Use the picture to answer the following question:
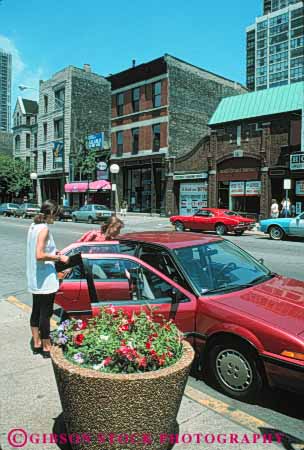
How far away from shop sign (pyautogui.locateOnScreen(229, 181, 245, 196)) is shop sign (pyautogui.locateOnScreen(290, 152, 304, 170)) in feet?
13.2

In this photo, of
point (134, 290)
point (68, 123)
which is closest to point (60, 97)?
point (68, 123)

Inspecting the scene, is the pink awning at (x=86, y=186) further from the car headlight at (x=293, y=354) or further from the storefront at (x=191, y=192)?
the car headlight at (x=293, y=354)

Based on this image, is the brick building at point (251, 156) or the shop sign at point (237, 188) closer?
Result: the brick building at point (251, 156)

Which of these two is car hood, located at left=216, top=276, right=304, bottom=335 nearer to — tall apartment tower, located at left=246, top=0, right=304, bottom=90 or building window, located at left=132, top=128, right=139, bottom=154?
building window, located at left=132, top=128, right=139, bottom=154

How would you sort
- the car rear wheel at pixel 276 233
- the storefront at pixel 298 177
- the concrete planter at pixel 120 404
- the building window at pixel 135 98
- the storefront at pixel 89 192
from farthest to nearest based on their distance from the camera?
the storefront at pixel 89 192
the building window at pixel 135 98
the storefront at pixel 298 177
the car rear wheel at pixel 276 233
the concrete planter at pixel 120 404

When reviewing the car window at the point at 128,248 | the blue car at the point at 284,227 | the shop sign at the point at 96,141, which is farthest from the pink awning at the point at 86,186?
the car window at the point at 128,248

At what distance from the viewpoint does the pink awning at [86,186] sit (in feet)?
126

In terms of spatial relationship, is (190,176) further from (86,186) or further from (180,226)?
(86,186)

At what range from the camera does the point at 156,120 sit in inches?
1353

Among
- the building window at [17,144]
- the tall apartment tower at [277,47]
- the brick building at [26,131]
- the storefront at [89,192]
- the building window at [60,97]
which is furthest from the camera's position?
the tall apartment tower at [277,47]

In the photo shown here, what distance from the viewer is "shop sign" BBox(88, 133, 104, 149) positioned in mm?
39719

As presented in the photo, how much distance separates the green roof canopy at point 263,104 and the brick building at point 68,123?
634 inches

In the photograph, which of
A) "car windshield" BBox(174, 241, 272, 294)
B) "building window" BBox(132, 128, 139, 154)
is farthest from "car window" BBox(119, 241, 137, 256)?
"building window" BBox(132, 128, 139, 154)

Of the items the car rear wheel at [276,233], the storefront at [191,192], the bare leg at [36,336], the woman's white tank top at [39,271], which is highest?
the storefront at [191,192]
